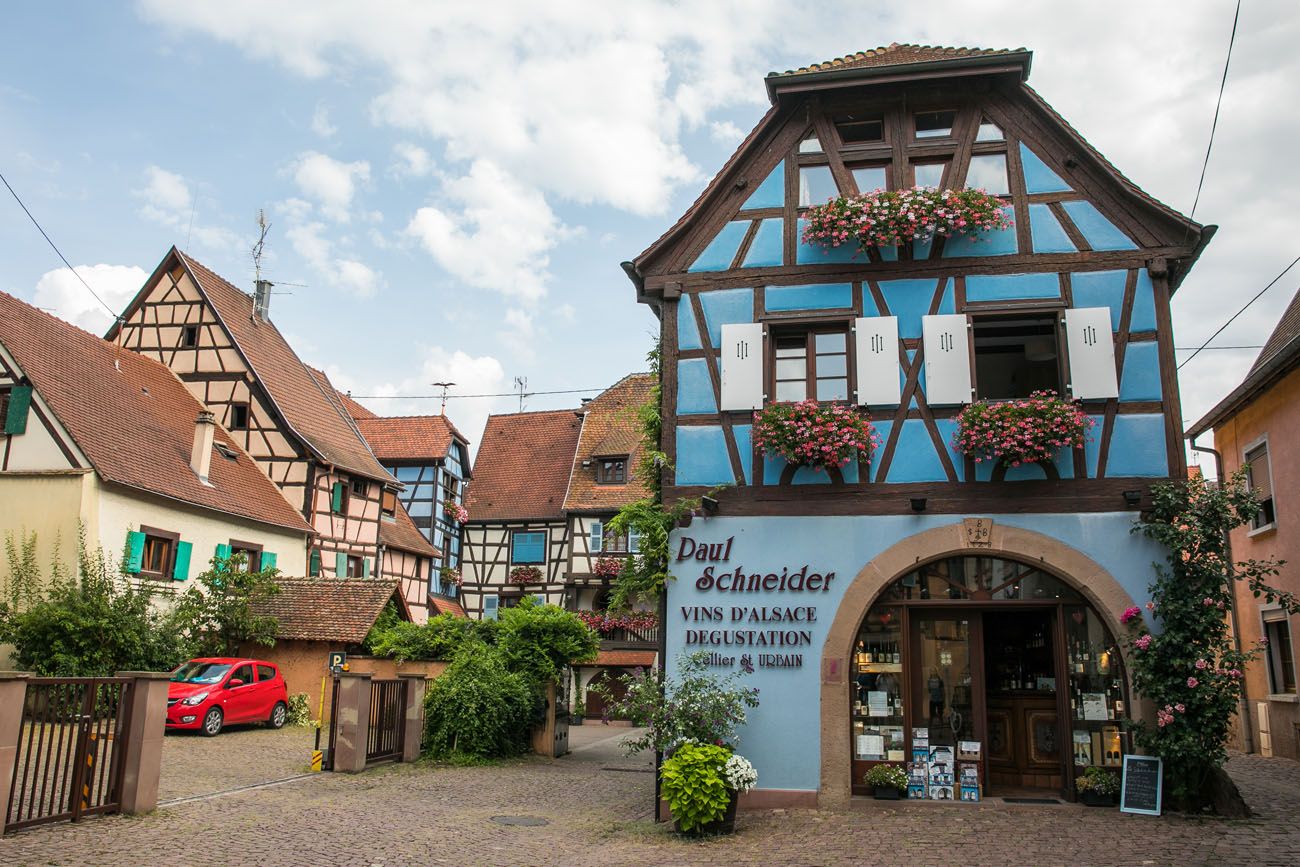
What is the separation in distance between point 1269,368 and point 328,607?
19.6 m

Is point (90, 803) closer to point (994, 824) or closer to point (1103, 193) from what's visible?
point (994, 824)

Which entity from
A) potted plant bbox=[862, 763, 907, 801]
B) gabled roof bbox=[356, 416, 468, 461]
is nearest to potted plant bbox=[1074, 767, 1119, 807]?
potted plant bbox=[862, 763, 907, 801]

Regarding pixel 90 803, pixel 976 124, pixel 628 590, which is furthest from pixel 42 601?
pixel 976 124

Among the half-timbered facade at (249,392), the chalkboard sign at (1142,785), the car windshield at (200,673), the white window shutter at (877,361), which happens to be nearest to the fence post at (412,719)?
the car windshield at (200,673)

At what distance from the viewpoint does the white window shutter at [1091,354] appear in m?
12.4

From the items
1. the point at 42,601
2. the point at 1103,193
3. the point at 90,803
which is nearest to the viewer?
the point at 90,803

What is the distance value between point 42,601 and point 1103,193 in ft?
63.7

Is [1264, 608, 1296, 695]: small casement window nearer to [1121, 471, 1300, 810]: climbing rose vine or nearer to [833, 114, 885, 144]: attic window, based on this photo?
[1121, 471, 1300, 810]: climbing rose vine

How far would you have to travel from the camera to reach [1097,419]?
12422 mm

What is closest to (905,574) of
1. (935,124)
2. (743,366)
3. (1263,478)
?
(743,366)

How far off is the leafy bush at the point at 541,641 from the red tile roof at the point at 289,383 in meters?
12.0

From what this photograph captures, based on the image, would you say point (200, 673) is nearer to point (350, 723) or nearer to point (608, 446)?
point (350, 723)

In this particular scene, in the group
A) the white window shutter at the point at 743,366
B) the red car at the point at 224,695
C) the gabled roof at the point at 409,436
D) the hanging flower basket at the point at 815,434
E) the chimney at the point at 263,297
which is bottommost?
the red car at the point at 224,695

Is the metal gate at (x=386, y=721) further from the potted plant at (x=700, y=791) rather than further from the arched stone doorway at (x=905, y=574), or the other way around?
the arched stone doorway at (x=905, y=574)
